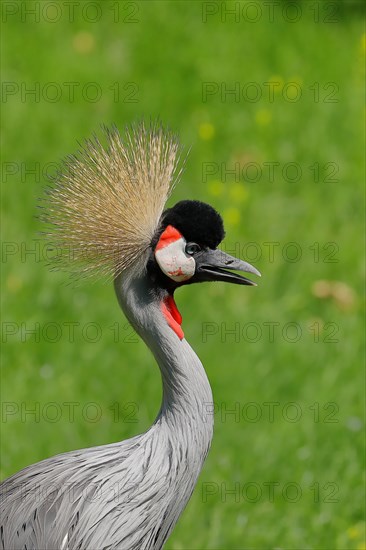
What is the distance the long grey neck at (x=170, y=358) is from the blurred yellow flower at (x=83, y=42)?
135 inches

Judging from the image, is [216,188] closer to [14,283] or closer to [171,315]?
[14,283]

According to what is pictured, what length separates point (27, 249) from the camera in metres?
4.45

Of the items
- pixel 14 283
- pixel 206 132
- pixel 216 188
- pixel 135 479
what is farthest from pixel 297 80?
pixel 135 479

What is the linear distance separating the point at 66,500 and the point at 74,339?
1.66m

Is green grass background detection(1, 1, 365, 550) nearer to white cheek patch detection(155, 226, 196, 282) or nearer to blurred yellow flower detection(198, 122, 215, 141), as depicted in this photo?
blurred yellow flower detection(198, 122, 215, 141)

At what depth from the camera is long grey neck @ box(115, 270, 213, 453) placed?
2361 millimetres

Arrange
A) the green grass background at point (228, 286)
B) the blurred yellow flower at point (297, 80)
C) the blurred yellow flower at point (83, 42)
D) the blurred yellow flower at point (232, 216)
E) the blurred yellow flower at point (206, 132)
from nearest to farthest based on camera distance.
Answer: the green grass background at point (228, 286), the blurred yellow flower at point (232, 216), the blurred yellow flower at point (206, 132), the blurred yellow flower at point (297, 80), the blurred yellow flower at point (83, 42)

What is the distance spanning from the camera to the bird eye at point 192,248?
2352mm

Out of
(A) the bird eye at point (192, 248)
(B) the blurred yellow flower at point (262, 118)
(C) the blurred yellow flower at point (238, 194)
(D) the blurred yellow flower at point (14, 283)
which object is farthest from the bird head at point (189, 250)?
(B) the blurred yellow flower at point (262, 118)

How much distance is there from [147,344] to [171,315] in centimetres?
10

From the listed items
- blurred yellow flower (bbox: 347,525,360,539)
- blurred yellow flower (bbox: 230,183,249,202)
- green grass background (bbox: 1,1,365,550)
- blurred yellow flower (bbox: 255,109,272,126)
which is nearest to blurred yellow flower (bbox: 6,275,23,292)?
green grass background (bbox: 1,1,365,550)

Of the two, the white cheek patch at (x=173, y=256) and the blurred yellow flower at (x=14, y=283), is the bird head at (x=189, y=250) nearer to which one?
the white cheek patch at (x=173, y=256)

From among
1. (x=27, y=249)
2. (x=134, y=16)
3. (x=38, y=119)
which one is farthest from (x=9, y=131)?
(x=134, y=16)

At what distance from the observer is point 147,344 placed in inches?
95.7
